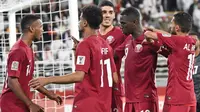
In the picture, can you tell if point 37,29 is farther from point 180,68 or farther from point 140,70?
point 180,68

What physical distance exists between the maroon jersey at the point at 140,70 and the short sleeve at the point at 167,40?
29cm

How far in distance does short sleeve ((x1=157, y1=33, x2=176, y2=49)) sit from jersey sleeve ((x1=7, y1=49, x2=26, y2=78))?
1522 millimetres

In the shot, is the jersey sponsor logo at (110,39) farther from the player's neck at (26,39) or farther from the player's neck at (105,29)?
the player's neck at (26,39)

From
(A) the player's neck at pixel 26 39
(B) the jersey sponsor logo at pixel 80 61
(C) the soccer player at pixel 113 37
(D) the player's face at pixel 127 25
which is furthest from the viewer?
(C) the soccer player at pixel 113 37

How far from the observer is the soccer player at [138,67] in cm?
608

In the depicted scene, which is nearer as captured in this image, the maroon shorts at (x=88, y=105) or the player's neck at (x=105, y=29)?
the maroon shorts at (x=88, y=105)

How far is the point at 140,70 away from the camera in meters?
6.12

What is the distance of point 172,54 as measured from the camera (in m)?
5.83

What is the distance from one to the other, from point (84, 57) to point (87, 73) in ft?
0.57

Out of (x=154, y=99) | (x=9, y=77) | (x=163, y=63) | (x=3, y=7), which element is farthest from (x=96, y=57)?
(x=163, y=63)

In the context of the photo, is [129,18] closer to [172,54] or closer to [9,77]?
[172,54]

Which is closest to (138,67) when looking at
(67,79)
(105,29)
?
(105,29)

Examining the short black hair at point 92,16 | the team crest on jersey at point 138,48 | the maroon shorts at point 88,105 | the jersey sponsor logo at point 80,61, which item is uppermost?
the short black hair at point 92,16

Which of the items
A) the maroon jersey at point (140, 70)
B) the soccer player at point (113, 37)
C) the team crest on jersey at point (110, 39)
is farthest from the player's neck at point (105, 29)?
the maroon jersey at point (140, 70)
